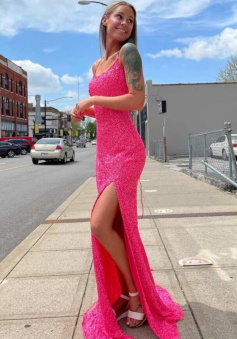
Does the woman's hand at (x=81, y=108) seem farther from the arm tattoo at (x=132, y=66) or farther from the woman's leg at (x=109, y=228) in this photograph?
the woman's leg at (x=109, y=228)

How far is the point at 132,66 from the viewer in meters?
2.23

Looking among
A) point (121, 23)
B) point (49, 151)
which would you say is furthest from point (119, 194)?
point (49, 151)

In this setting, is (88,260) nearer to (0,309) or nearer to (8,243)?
(0,309)

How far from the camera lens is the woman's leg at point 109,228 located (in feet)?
7.33

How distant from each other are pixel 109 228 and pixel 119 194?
222mm

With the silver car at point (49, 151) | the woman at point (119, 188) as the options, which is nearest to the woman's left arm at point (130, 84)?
the woman at point (119, 188)

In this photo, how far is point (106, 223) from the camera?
2242 mm

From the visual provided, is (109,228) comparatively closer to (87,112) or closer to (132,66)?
(87,112)

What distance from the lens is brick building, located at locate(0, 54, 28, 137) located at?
54719 millimetres

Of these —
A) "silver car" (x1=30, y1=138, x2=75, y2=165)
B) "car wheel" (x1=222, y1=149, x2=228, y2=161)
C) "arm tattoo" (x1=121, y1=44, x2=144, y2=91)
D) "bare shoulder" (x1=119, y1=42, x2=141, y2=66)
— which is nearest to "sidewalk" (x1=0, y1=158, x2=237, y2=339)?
"arm tattoo" (x1=121, y1=44, x2=144, y2=91)

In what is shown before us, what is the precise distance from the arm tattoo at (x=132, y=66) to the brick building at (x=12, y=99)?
5387 centimetres

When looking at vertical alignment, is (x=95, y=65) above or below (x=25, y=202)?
above

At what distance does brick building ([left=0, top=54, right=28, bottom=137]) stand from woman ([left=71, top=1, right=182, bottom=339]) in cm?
5373

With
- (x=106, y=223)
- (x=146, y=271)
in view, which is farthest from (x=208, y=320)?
(x=106, y=223)
